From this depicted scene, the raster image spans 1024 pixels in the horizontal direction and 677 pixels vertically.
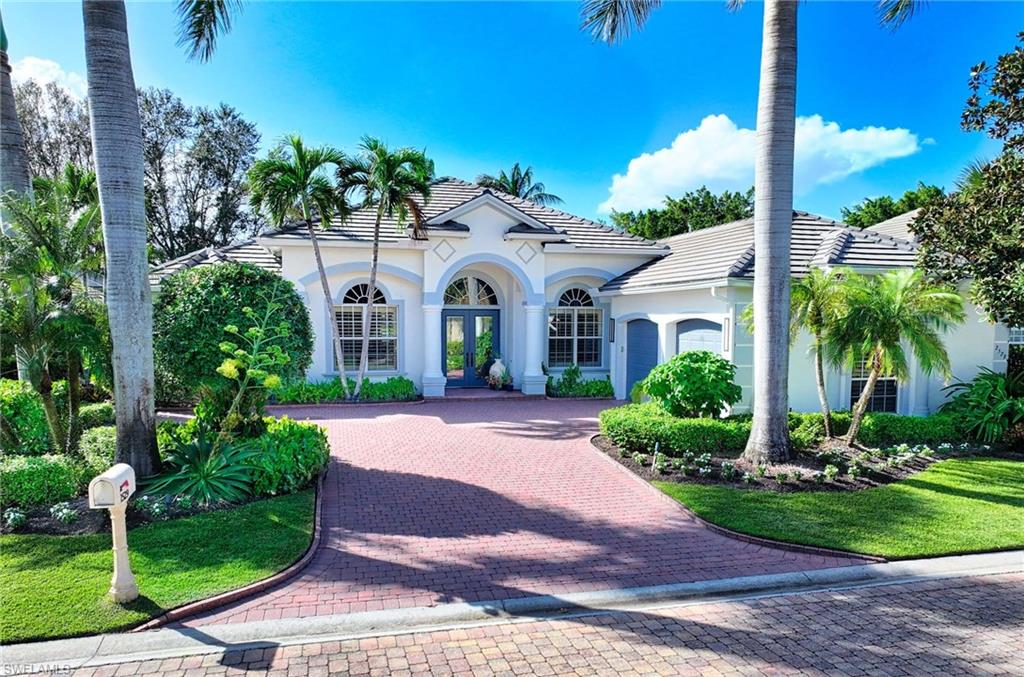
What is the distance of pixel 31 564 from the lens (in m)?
5.57

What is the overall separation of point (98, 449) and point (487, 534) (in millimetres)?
6079

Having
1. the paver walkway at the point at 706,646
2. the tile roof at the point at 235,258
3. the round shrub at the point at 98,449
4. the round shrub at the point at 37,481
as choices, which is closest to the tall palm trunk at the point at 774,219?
the paver walkway at the point at 706,646

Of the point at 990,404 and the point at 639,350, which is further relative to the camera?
the point at 639,350

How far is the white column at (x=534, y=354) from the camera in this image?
56.8 feet

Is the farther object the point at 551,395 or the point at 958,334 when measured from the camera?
the point at 551,395

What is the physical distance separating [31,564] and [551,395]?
1312 cm

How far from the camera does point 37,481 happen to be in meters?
7.03

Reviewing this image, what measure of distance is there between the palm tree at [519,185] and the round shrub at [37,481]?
112 feet

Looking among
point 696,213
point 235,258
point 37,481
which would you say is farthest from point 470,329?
point 696,213

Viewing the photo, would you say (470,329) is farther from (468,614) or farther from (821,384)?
(468,614)

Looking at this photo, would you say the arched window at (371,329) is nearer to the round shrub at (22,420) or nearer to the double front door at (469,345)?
the double front door at (469,345)

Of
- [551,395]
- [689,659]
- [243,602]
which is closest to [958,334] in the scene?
[551,395]

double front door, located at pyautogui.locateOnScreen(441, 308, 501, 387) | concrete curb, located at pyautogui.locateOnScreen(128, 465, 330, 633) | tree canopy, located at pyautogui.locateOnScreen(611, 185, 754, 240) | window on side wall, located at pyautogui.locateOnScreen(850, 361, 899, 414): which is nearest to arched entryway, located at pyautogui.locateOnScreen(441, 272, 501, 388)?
double front door, located at pyautogui.locateOnScreen(441, 308, 501, 387)

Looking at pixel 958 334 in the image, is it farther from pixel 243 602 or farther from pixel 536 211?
pixel 243 602
